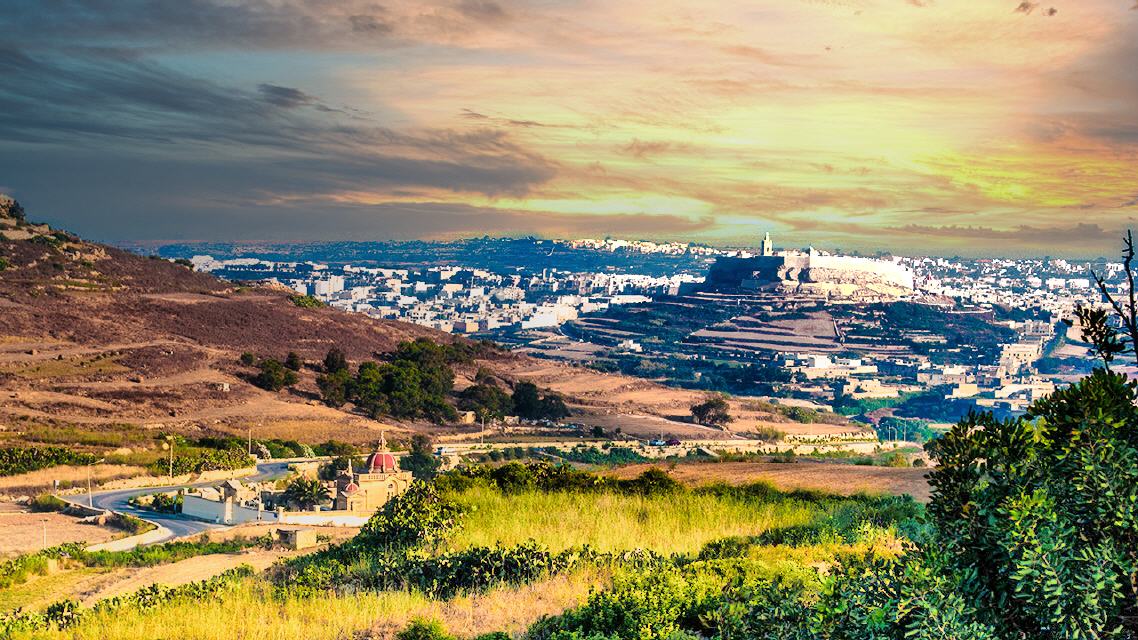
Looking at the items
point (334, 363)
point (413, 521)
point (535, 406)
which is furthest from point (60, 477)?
point (413, 521)

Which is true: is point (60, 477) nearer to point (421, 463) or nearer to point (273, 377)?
point (421, 463)

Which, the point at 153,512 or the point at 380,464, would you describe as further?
the point at 380,464

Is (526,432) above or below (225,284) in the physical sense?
below

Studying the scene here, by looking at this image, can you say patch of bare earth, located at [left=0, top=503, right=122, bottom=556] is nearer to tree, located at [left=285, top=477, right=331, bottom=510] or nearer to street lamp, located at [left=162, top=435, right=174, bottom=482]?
tree, located at [left=285, top=477, right=331, bottom=510]

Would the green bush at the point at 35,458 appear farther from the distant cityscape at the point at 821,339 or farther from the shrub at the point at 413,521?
the distant cityscape at the point at 821,339

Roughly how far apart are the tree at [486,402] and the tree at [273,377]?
409 inches

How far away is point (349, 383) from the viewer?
66.0m

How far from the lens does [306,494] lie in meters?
36.7

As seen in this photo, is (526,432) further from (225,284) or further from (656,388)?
(225,284)

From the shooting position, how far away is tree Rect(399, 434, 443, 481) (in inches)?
1652

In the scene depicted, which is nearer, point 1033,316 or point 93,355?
point 93,355

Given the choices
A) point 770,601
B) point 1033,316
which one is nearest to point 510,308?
point 1033,316

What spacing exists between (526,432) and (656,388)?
975 inches

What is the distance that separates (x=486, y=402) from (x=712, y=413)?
14282 millimetres
